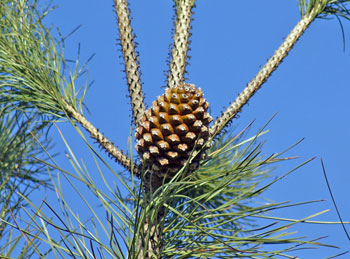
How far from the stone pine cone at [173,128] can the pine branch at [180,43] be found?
0.29 meters

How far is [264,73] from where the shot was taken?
161cm

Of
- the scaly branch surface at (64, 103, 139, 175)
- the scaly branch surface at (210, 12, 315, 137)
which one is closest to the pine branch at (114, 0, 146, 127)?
the scaly branch surface at (64, 103, 139, 175)

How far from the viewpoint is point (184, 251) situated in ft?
3.93

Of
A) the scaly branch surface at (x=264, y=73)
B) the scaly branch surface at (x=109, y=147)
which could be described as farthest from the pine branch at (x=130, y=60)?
the scaly branch surface at (x=264, y=73)

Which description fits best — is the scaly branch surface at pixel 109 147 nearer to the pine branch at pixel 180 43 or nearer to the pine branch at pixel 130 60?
the pine branch at pixel 130 60

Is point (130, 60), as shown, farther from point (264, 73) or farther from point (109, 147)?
point (264, 73)

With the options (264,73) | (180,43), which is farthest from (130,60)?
(264,73)

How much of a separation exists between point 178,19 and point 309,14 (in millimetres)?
421

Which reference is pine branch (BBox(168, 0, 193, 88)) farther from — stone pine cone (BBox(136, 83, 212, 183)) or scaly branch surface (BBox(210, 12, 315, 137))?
stone pine cone (BBox(136, 83, 212, 183))

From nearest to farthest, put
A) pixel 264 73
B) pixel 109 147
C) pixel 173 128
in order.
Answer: pixel 173 128 < pixel 109 147 < pixel 264 73

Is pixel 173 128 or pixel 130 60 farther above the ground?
pixel 130 60

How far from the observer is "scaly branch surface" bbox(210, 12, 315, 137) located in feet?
5.04

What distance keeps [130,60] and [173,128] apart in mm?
397

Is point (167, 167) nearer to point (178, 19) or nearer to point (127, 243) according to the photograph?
point (127, 243)
